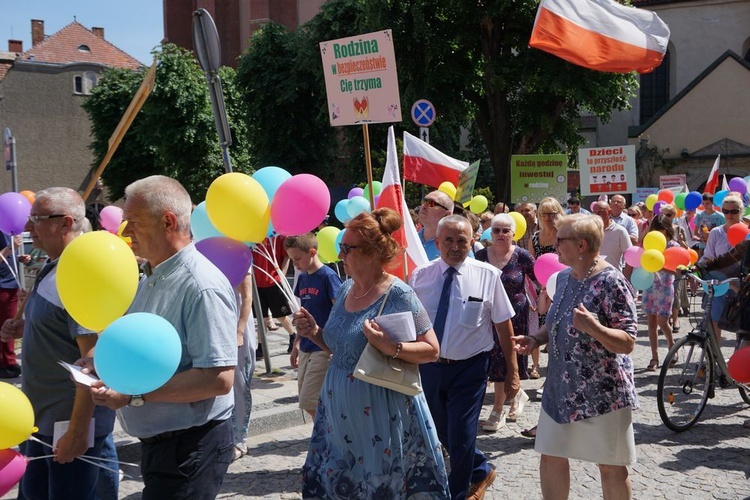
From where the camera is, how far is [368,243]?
3.70 metres

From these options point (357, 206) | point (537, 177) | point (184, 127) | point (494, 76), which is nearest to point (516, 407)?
point (357, 206)

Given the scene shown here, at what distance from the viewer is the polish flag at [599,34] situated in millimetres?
10508

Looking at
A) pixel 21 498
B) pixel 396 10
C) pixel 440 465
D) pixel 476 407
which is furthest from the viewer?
pixel 396 10

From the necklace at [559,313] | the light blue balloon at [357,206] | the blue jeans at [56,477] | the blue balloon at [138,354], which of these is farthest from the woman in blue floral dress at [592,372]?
the light blue balloon at [357,206]

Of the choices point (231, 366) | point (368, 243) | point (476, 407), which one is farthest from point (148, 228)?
point (476, 407)

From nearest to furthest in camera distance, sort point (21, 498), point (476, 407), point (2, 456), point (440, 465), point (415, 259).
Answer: point (2, 456) < point (440, 465) < point (21, 498) < point (476, 407) < point (415, 259)

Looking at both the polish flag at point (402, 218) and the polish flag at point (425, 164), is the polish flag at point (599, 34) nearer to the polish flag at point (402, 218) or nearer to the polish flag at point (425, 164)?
the polish flag at point (425, 164)

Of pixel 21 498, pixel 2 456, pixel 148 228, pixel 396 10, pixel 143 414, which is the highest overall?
pixel 396 10

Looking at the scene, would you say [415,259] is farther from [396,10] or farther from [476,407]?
[396,10]

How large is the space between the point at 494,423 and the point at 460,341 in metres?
2.24

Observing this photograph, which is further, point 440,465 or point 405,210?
point 405,210

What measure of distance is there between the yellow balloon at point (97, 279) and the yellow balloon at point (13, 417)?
0.42m

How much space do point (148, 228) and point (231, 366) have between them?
2.02ft

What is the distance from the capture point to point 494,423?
6.93 meters
